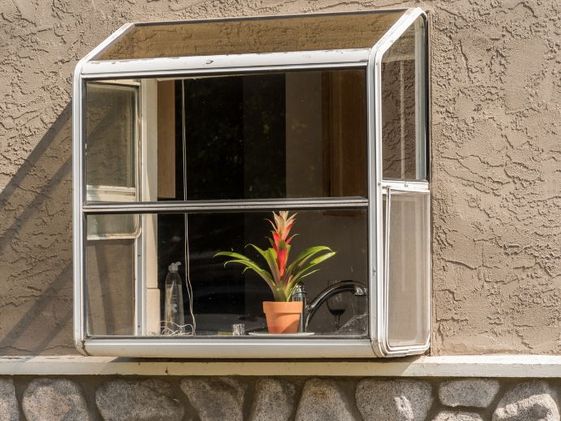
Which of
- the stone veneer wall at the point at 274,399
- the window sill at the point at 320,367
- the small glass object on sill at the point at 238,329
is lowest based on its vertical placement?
the stone veneer wall at the point at 274,399

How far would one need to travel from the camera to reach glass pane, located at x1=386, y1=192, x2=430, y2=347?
550 cm

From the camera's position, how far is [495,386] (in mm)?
5656

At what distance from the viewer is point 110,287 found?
5.78m

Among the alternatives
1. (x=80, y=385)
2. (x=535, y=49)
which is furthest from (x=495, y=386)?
(x=80, y=385)

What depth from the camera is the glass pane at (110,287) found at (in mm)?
5691

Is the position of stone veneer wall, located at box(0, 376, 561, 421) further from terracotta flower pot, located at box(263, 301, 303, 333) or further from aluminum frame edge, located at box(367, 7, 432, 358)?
aluminum frame edge, located at box(367, 7, 432, 358)

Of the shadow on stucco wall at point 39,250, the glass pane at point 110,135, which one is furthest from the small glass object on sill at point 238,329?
the shadow on stucco wall at point 39,250

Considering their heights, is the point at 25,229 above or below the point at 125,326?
above

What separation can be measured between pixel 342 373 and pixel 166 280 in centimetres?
92

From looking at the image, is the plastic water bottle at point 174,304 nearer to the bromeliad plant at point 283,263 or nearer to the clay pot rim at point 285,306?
the bromeliad plant at point 283,263

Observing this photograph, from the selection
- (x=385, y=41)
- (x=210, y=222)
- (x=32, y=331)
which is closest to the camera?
(x=385, y=41)

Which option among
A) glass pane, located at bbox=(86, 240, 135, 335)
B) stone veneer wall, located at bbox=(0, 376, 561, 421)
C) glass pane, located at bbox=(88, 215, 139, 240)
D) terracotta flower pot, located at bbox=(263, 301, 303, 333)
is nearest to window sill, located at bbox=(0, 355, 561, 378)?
stone veneer wall, located at bbox=(0, 376, 561, 421)

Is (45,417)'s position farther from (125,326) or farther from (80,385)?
(125,326)

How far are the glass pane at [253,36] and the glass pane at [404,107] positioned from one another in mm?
132
